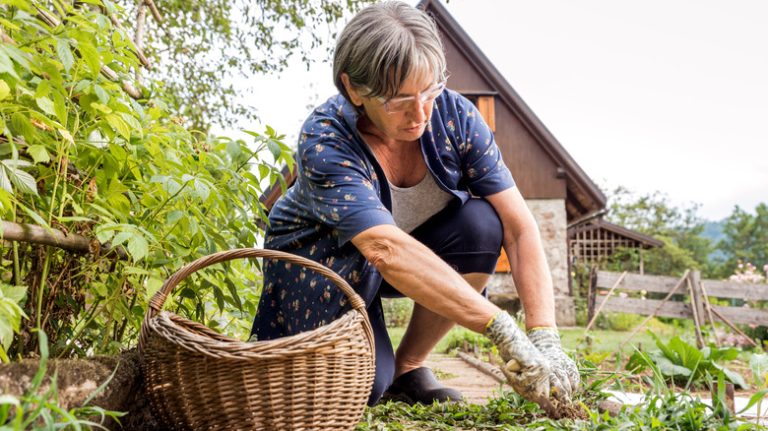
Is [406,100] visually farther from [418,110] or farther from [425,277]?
[425,277]

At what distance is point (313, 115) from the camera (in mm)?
2254

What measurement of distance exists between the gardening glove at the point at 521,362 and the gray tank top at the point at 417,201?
641 mm

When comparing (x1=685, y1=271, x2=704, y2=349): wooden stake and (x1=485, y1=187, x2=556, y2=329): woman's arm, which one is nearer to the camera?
(x1=485, y1=187, x2=556, y2=329): woman's arm

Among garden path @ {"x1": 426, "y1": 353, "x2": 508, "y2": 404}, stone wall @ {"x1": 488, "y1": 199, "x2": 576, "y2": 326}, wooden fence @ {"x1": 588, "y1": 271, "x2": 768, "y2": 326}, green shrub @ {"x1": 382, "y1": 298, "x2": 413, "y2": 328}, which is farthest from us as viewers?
stone wall @ {"x1": 488, "y1": 199, "x2": 576, "y2": 326}

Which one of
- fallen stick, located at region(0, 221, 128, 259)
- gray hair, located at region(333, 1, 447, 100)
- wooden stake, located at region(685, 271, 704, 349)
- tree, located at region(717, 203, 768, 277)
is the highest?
gray hair, located at region(333, 1, 447, 100)

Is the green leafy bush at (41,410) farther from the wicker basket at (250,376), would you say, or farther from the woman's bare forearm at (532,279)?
the woman's bare forearm at (532,279)

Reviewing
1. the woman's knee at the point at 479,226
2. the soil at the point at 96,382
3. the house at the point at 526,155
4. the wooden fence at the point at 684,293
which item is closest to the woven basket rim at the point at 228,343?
the soil at the point at 96,382

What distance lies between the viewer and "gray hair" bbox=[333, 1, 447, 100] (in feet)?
6.21

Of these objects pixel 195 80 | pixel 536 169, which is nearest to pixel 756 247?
pixel 536 169

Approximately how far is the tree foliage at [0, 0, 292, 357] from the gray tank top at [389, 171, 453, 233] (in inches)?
16.3

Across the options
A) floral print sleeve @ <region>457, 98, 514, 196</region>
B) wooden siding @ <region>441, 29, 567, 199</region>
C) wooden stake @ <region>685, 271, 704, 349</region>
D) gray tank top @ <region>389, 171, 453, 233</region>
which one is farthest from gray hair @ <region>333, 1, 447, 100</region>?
wooden siding @ <region>441, 29, 567, 199</region>

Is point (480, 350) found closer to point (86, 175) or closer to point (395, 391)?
point (395, 391)

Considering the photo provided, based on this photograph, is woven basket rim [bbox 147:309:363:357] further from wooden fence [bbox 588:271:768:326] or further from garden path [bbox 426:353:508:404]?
wooden fence [bbox 588:271:768:326]

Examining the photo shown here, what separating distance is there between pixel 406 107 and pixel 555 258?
981 centimetres
